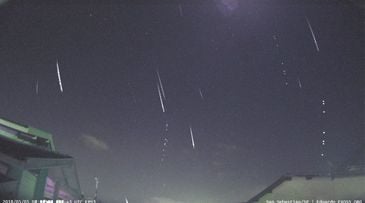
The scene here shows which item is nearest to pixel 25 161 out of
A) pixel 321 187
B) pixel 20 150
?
pixel 20 150

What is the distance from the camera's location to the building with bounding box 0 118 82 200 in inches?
639

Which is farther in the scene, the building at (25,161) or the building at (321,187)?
the building at (321,187)

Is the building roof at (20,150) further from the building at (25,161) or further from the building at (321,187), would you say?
the building at (321,187)

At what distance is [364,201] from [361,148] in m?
7.78

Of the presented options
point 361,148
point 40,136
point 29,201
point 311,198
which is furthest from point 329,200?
point 40,136

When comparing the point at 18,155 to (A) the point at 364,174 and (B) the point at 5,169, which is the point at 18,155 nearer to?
(B) the point at 5,169

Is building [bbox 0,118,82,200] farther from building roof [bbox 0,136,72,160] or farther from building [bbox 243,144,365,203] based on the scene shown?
building [bbox 243,144,365,203]

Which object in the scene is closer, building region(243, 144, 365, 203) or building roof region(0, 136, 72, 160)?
building roof region(0, 136, 72, 160)

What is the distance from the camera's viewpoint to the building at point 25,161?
16219mm

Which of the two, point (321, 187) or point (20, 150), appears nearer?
point (20, 150)

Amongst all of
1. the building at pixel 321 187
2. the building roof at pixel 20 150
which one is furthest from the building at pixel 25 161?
the building at pixel 321 187

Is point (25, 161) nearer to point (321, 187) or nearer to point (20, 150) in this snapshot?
point (20, 150)

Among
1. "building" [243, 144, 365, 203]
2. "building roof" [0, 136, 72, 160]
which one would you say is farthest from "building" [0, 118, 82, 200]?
"building" [243, 144, 365, 203]

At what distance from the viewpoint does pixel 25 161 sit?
16234 millimetres
